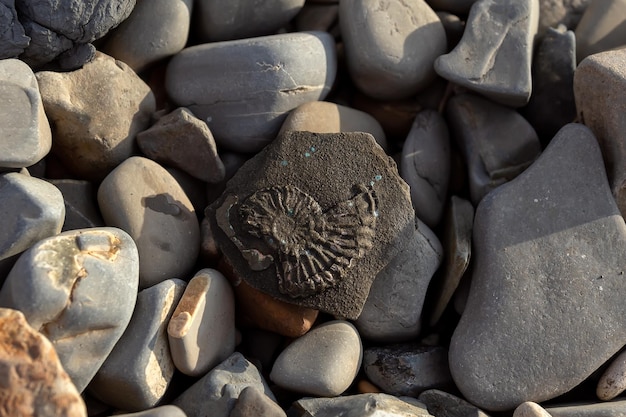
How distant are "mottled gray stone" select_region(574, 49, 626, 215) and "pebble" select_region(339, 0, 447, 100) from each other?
21.8 inches

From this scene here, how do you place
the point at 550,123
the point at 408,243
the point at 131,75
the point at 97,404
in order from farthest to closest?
the point at 550,123, the point at 131,75, the point at 408,243, the point at 97,404

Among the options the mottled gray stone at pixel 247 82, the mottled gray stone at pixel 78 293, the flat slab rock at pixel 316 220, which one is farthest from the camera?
the mottled gray stone at pixel 247 82

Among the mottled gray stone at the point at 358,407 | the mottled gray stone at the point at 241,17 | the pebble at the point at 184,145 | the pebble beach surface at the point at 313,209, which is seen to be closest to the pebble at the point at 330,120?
the pebble beach surface at the point at 313,209

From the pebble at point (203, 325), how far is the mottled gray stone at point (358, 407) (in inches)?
12.5

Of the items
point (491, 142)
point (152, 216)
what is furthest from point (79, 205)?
point (491, 142)

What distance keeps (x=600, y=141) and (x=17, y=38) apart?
2037 millimetres

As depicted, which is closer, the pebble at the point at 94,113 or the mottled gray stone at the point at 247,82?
the pebble at the point at 94,113

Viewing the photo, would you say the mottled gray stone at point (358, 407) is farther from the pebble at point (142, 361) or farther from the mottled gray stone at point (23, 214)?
the mottled gray stone at point (23, 214)

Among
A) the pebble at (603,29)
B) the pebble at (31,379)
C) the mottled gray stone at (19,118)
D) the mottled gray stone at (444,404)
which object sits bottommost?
the mottled gray stone at (444,404)

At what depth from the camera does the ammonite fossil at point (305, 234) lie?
7.54 ft

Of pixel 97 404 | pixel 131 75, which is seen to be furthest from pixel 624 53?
pixel 97 404

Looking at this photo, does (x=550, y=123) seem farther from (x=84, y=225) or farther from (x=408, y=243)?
(x=84, y=225)

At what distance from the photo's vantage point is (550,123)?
2773mm

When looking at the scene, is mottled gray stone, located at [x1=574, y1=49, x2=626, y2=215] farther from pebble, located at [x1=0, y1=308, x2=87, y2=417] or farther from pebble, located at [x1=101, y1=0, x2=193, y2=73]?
pebble, located at [x1=0, y1=308, x2=87, y2=417]
